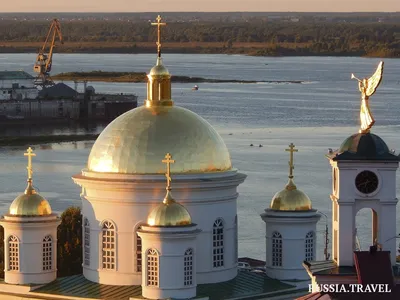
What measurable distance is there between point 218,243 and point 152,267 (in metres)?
1.54

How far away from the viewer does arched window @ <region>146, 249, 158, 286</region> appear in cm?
2431

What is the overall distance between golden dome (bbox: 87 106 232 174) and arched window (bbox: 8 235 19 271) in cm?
151

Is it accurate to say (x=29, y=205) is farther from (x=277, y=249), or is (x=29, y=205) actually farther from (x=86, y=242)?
(x=277, y=249)

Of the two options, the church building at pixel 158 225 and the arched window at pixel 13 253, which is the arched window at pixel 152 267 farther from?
the arched window at pixel 13 253

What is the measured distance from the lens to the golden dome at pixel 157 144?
82.6ft

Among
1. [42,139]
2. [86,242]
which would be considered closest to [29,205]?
[86,242]

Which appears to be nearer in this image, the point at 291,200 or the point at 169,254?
the point at 169,254

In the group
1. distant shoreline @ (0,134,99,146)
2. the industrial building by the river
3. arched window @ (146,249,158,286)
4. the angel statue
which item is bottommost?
arched window @ (146,249,158,286)

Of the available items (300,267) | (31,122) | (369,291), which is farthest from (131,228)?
(31,122)

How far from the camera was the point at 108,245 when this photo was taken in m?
25.5

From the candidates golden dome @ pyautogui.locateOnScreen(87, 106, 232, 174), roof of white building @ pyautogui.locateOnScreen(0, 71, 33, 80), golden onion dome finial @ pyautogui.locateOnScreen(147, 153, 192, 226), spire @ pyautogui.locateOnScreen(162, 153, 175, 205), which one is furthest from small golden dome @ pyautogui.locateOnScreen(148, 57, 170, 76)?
roof of white building @ pyautogui.locateOnScreen(0, 71, 33, 80)

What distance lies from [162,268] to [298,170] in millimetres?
37448

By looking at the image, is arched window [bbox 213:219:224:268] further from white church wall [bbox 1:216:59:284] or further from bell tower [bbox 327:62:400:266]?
bell tower [bbox 327:62:400:266]

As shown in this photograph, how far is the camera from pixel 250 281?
26.0 m
